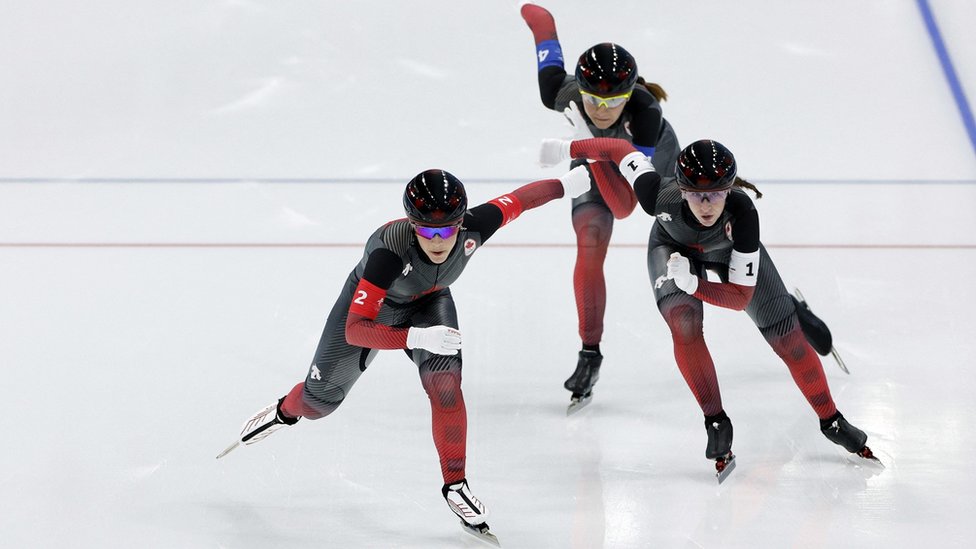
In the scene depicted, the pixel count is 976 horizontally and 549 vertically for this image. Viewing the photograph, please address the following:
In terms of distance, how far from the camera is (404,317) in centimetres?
452

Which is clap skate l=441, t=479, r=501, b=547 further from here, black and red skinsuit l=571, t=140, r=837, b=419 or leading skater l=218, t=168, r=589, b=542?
black and red skinsuit l=571, t=140, r=837, b=419

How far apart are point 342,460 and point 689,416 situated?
59.9 inches

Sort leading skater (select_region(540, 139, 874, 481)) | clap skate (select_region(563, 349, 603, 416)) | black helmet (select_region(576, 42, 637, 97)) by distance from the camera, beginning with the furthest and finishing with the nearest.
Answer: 1. clap skate (select_region(563, 349, 603, 416))
2. black helmet (select_region(576, 42, 637, 97))
3. leading skater (select_region(540, 139, 874, 481))

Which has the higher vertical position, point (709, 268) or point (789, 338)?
point (709, 268)

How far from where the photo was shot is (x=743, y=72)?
25.9ft

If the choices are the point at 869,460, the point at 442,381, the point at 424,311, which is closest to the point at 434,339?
the point at 442,381

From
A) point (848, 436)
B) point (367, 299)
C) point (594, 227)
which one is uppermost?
point (367, 299)

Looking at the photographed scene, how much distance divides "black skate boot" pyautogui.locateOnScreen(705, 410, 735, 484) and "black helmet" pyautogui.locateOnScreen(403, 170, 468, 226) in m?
1.46

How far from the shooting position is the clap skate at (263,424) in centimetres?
481

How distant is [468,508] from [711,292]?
122cm

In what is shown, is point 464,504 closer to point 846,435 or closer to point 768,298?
point 768,298

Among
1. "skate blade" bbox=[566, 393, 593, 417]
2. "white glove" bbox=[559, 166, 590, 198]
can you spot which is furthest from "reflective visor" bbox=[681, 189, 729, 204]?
"skate blade" bbox=[566, 393, 593, 417]

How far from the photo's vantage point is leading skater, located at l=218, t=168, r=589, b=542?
162 inches

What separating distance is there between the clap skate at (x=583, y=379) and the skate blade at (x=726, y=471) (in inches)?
29.5
